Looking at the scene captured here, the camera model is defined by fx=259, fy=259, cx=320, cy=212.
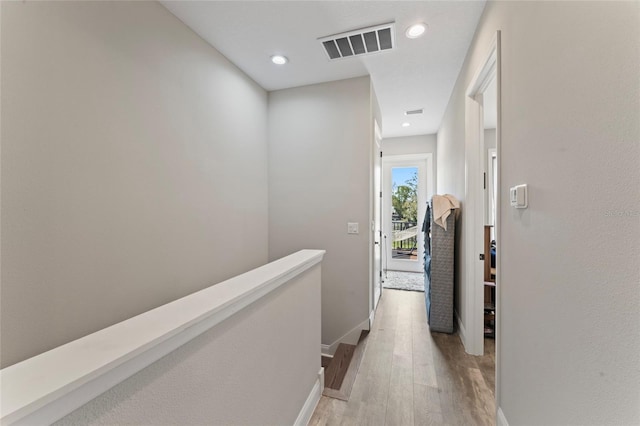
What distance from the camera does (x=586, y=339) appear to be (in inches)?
30.6

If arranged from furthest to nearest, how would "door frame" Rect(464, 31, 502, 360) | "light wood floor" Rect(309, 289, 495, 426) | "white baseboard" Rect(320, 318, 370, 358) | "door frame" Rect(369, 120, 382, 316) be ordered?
"door frame" Rect(369, 120, 382, 316) → "white baseboard" Rect(320, 318, 370, 358) → "door frame" Rect(464, 31, 502, 360) → "light wood floor" Rect(309, 289, 495, 426)

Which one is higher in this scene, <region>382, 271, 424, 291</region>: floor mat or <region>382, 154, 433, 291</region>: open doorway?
<region>382, 154, 433, 291</region>: open doorway

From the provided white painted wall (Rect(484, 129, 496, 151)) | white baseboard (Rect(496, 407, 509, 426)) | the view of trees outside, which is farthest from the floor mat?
white baseboard (Rect(496, 407, 509, 426))

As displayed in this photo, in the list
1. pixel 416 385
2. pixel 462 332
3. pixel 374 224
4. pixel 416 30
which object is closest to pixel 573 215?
pixel 416 385

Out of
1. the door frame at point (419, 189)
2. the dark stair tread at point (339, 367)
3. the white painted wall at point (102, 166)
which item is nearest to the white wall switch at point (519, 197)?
the dark stair tread at point (339, 367)

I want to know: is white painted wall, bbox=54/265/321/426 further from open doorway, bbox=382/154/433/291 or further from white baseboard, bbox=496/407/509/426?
open doorway, bbox=382/154/433/291

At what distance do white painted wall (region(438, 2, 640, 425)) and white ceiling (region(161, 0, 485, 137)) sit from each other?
27.8 inches

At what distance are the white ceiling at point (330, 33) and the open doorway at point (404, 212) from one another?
212 centimetres

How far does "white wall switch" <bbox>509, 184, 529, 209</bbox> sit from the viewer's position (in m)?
1.15

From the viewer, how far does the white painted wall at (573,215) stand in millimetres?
651

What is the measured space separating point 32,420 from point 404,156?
5.22m

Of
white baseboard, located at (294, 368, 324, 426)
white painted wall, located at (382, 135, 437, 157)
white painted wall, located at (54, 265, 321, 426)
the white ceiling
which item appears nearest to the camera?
white painted wall, located at (54, 265, 321, 426)

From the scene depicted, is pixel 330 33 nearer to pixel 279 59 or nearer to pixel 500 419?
pixel 279 59

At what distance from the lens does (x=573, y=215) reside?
0.84 m
